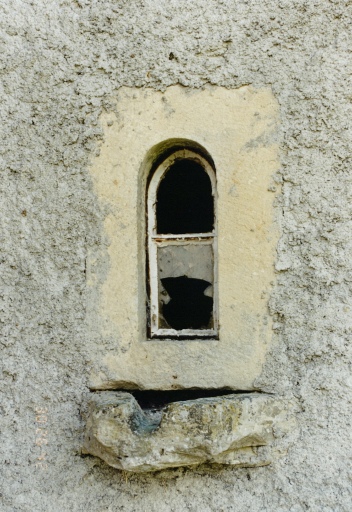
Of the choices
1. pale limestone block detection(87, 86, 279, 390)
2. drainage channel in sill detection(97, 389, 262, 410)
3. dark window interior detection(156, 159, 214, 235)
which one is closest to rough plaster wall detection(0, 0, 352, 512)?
pale limestone block detection(87, 86, 279, 390)

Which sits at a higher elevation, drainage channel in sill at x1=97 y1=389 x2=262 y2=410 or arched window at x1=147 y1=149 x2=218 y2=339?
arched window at x1=147 y1=149 x2=218 y2=339

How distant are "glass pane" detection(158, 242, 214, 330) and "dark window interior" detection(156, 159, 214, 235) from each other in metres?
0.12

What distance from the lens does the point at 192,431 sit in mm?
1792

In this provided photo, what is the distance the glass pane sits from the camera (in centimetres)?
218

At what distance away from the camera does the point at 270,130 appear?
1968mm

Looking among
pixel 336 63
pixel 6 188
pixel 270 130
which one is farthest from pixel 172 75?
pixel 6 188

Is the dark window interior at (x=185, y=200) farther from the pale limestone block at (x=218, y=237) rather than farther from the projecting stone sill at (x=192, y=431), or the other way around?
the projecting stone sill at (x=192, y=431)

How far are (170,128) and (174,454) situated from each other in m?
1.22

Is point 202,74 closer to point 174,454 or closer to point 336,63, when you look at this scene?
point 336,63

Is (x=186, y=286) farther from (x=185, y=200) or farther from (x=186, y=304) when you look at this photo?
(x=185, y=200)

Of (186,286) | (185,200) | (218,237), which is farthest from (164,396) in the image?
(185,200)

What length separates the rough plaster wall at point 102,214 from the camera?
190cm

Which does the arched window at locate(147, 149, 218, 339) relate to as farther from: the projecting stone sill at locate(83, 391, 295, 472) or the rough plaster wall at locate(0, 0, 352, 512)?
the projecting stone sill at locate(83, 391, 295, 472)

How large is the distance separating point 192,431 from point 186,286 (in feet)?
2.06
